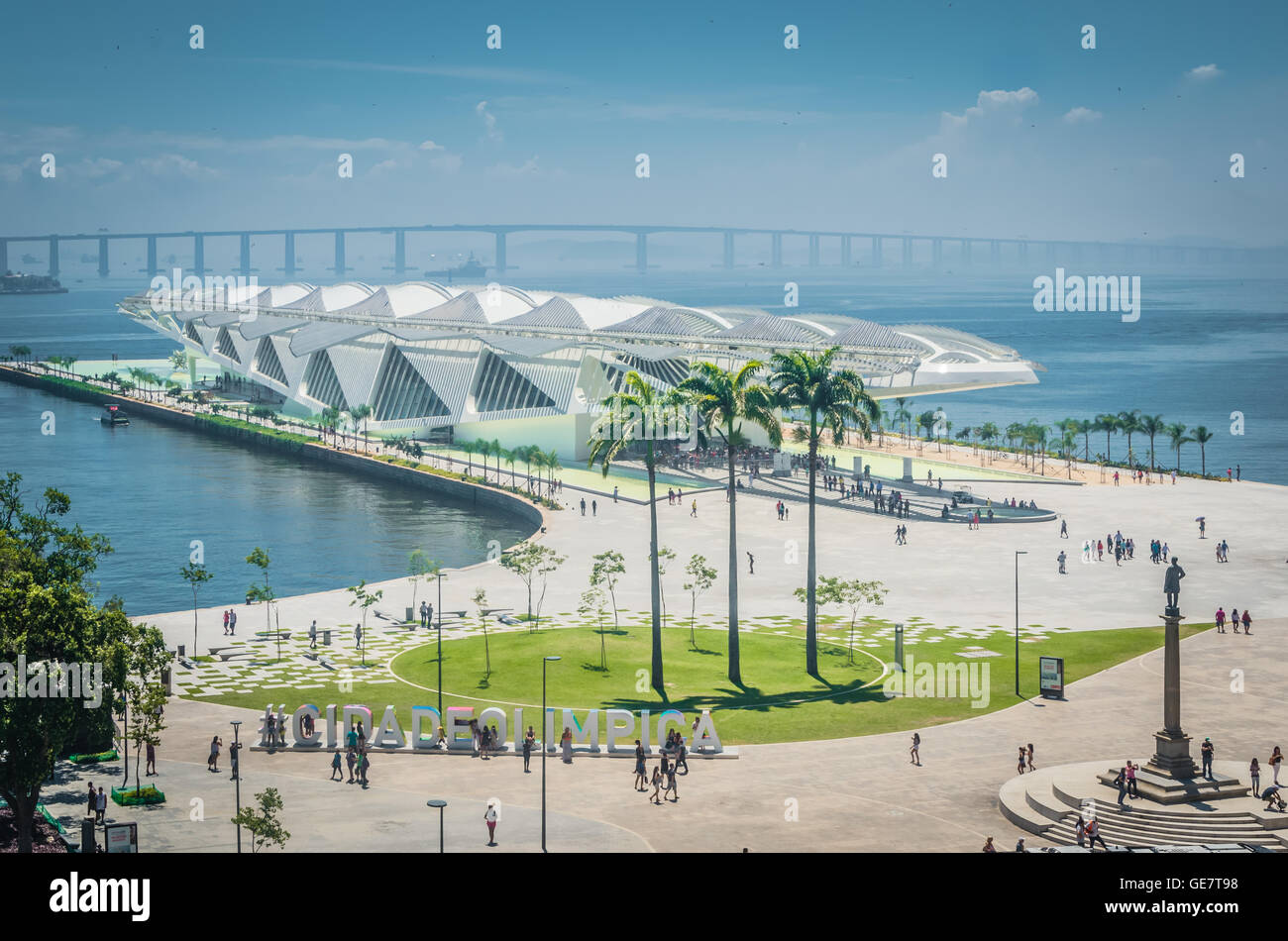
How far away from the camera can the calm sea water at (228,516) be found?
286 feet

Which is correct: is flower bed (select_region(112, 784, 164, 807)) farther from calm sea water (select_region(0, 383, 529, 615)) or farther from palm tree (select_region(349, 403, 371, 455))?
palm tree (select_region(349, 403, 371, 455))

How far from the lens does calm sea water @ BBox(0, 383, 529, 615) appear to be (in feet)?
286

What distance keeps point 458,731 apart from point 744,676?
1298 centimetres

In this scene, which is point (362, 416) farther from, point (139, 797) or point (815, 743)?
point (139, 797)

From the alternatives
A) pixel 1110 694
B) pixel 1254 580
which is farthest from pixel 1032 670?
pixel 1254 580

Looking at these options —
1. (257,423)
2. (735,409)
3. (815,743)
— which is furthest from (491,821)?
(257,423)

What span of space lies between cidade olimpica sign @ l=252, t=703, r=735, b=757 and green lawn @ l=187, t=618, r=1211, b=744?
5.80 ft

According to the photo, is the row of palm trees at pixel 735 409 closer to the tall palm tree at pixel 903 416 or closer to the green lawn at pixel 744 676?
the green lawn at pixel 744 676

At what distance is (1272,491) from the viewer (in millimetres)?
100625

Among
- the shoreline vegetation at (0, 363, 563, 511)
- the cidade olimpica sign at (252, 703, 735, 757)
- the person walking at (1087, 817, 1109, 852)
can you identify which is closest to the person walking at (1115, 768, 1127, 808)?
the person walking at (1087, 817, 1109, 852)

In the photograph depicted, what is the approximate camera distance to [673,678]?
57562 millimetres
